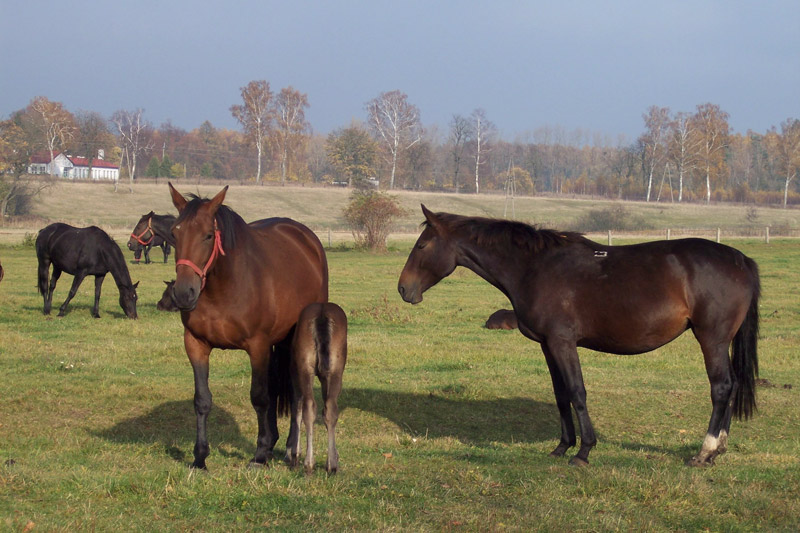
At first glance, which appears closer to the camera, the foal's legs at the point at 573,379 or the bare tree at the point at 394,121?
the foal's legs at the point at 573,379

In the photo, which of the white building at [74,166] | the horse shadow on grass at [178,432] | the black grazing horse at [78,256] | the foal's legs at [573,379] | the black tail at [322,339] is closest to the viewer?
the black tail at [322,339]

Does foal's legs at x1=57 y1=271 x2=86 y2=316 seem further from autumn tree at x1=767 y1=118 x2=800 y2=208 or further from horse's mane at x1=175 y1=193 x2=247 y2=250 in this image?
autumn tree at x1=767 y1=118 x2=800 y2=208

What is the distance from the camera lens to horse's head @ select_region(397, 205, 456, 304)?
729cm

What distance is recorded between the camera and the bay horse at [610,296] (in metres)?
6.70

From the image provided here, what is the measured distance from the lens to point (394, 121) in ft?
293

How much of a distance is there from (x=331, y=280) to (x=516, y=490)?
21036 millimetres

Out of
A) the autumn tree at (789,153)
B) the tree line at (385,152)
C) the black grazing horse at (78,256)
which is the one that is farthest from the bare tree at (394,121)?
the black grazing horse at (78,256)

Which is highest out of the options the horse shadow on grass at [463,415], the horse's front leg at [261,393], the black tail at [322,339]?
the black tail at [322,339]

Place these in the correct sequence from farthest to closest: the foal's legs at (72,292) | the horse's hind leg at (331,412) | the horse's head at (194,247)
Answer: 1. the foal's legs at (72,292)
2. the horse's hind leg at (331,412)
3. the horse's head at (194,247)

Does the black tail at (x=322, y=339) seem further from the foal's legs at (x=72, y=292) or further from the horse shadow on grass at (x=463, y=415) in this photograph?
the foal's legs at (x=72, y=292)

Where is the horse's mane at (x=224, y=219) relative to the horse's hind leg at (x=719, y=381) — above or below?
above

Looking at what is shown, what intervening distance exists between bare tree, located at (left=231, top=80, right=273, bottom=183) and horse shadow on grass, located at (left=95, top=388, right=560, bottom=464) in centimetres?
7832

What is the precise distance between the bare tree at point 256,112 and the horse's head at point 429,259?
3154 inches

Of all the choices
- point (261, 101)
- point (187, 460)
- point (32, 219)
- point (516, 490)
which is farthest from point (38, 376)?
point (261, 101)
